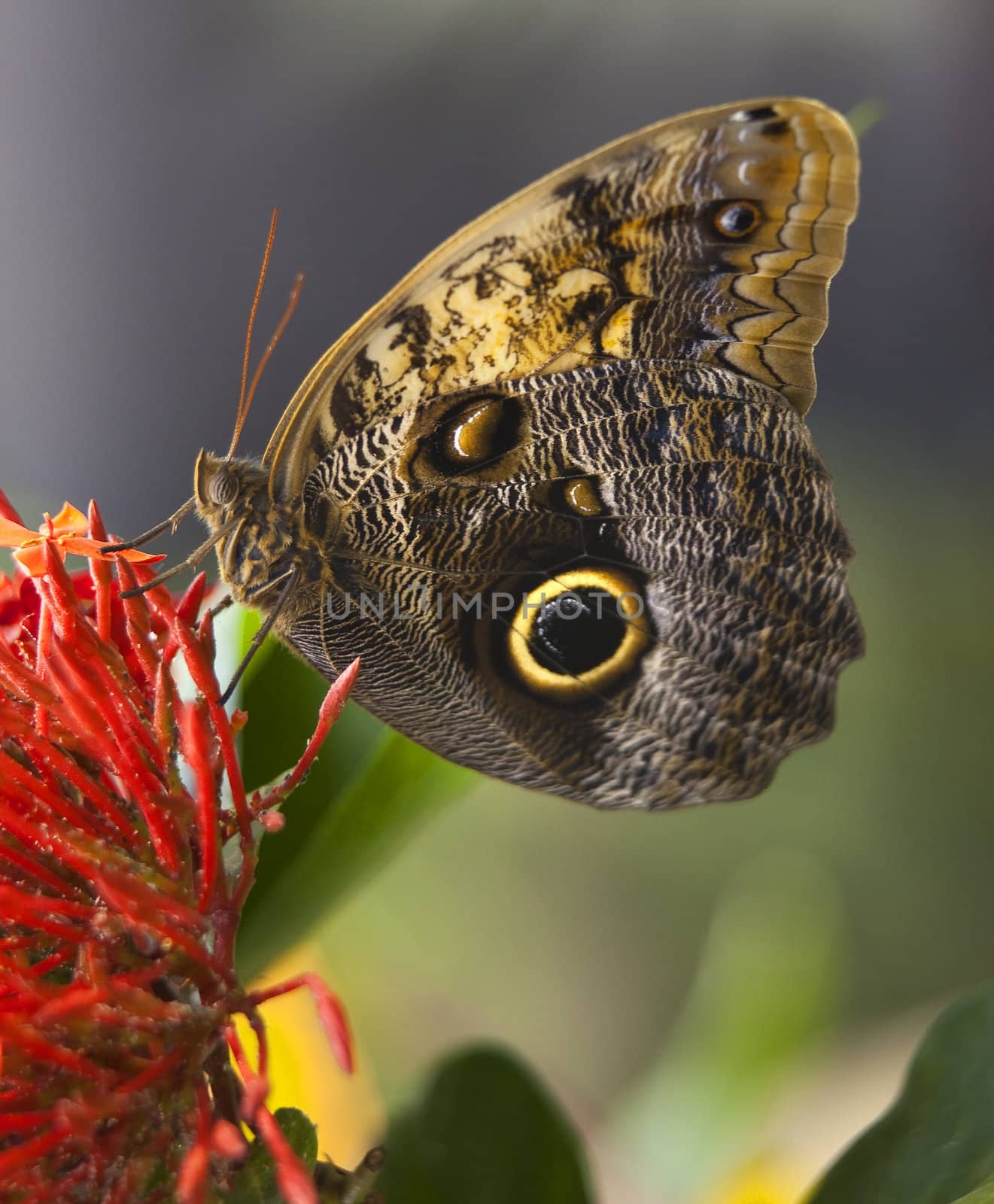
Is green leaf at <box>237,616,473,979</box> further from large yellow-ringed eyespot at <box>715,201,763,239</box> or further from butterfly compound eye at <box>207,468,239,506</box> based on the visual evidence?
large yellow-ringed eyespot at <box>715,201,763,239</box>

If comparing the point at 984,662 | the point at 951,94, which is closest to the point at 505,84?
the point at 951,94

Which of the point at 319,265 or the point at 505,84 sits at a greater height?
the point at 505,84

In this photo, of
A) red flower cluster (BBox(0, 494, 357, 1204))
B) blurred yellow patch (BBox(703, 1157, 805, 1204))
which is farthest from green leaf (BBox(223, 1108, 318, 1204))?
blurred yellow patch (BBox(703, 1157, 805, 1204))

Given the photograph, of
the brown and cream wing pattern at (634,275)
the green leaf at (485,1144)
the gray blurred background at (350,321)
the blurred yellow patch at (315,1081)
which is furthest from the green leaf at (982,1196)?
the gray blurred background at (350,321)

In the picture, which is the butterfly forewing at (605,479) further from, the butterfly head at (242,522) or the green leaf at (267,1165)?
the green leaf at (267,1165)

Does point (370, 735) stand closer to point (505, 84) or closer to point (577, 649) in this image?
point (577, 649)
